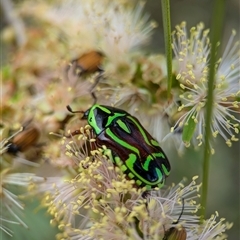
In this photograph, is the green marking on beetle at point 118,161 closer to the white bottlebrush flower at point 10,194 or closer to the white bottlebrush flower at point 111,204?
the white bottlebrush flower at point 111,204

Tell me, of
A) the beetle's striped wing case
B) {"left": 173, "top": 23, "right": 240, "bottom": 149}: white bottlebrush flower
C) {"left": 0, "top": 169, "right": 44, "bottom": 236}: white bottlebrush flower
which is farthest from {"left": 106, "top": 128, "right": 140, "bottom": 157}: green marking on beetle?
{"left": 0, "top": 169, "right": 44, "bottom": 236}: white bottlebrush flower

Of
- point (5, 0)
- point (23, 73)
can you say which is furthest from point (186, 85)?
point (5, 0)

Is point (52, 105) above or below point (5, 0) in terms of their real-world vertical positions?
below

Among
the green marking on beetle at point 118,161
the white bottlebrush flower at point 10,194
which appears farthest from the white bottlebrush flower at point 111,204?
the white bottlebrush flower at point 10,194

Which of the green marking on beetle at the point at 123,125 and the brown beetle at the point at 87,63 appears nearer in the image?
the green marking on beetle at the point at 123,125

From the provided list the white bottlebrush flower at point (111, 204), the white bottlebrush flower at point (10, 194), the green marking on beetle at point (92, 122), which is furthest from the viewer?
the white bottlebrush flower at point (10, 194)

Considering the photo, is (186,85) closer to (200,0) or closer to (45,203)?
(45,203)
